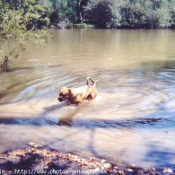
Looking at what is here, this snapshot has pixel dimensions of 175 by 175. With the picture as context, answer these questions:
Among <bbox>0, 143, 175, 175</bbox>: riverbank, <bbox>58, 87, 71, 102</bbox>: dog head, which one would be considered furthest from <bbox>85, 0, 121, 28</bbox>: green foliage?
<bbox>0, 143, 175, 175</bbox>: riverbank

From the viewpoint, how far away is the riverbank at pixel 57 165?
4188 mm

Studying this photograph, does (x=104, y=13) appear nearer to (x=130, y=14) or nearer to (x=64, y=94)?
(x=130, y=14)

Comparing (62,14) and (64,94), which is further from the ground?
(62,14)

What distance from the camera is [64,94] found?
7262 millimetres

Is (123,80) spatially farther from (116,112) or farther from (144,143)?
(144,143)

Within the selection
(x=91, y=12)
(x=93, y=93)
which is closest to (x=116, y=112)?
(x=93, y=93)

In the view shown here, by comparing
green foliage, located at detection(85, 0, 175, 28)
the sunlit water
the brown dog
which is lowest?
the sunlit water

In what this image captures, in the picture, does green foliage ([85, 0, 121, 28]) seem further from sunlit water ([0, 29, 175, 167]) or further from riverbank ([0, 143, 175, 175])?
riverbank ([0, 143, 175, 175])

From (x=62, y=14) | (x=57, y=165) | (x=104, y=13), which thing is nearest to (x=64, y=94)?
(x=57, y=165)

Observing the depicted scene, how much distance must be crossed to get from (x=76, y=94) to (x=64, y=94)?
0.38 metres

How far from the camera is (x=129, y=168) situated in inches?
173

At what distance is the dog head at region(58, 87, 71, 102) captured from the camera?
7.22 meters

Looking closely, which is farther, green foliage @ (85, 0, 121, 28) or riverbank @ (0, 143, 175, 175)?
green foliage @ (85, 0, 121, 28)

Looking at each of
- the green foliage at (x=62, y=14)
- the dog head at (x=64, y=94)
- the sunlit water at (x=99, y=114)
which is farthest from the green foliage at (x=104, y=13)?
the dog head at (x=64, y=94)
